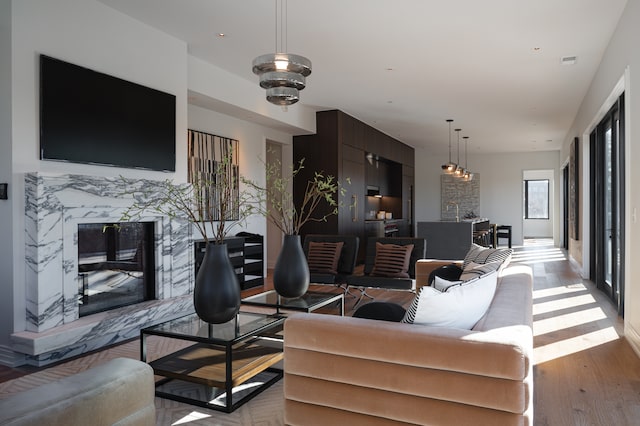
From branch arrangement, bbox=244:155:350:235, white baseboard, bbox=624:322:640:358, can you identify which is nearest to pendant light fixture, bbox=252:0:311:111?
branch arrangement, bbox=244:155:350:235

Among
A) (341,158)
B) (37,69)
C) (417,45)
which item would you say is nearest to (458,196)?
(341,158)

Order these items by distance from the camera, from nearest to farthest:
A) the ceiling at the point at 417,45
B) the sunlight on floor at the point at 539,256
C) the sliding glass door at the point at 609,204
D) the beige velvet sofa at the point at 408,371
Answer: the beige velvet sofa at the point at 408,371, the ceiling at the point at 417,45, the sliding glass door at the point at 609,204, the sunlight on floor at the point at 539,256

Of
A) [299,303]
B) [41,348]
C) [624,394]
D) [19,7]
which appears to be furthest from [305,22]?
[624,394]

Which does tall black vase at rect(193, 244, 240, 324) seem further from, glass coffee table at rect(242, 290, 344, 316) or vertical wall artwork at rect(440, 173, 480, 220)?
vertical wall artwork at rect(440, 173, 480, 220)

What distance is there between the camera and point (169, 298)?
15.9ft

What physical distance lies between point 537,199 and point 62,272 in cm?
1747

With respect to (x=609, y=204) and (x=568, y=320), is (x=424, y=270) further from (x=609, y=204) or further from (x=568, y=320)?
(x=609, y=204)

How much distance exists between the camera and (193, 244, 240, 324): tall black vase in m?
2.91

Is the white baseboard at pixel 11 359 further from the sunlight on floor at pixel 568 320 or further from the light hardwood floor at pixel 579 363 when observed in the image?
the sunlight on floor at pixel 568 320

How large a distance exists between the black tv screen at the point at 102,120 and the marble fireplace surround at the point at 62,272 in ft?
0.92

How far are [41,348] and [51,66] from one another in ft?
7.29

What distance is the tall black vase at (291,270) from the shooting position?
12.3ft

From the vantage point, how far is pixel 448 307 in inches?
81.7

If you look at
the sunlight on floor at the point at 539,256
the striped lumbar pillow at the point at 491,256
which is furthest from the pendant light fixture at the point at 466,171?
the striped lumbar pillow at the point at 491,256
